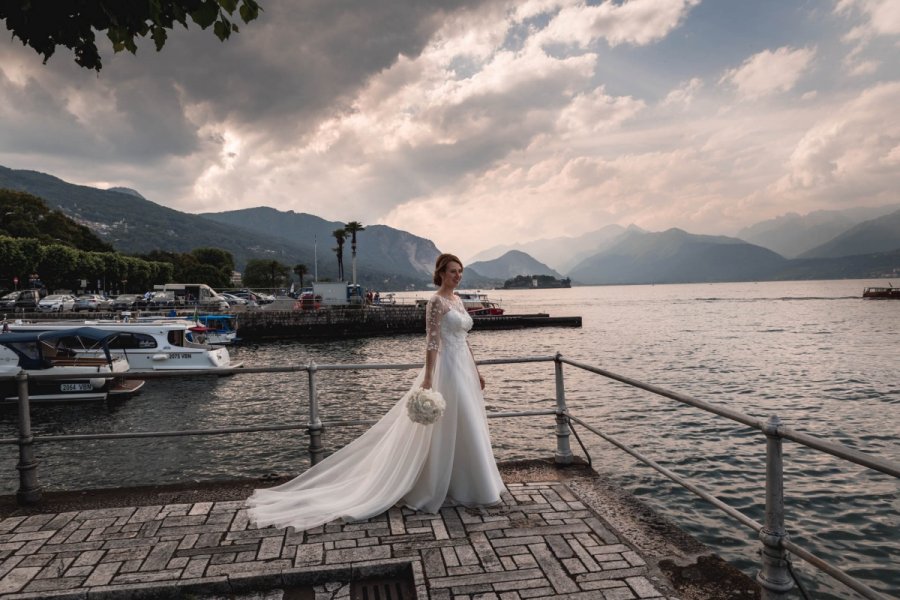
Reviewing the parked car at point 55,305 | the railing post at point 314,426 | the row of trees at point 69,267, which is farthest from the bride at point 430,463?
the row of trees at point 69,267

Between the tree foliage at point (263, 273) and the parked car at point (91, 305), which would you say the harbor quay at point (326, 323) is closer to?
the parked car at point (91, 305)

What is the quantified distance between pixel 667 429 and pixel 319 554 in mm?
13547

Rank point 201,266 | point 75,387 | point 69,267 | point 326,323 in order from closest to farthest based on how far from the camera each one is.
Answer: point 75,387 → point 326,323 → point 69,267 → point 201,266

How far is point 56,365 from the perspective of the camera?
2136 centimetres

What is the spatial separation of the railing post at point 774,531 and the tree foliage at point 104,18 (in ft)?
15.3

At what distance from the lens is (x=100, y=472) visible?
12.8 metres

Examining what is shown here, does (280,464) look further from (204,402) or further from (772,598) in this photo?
(772,598)

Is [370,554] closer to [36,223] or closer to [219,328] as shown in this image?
[219,328]

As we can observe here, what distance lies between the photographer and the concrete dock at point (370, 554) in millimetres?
3609

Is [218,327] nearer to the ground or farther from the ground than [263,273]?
nearer to the ground

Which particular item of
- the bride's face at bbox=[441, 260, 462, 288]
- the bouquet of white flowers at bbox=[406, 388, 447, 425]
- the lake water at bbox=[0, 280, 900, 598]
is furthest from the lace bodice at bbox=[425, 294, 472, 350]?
the lake water at bbox=[0, 280, 900, 598]

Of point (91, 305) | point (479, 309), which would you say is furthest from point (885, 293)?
point (91, 305)

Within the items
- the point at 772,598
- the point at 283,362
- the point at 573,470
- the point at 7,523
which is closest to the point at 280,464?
the point at 7,523

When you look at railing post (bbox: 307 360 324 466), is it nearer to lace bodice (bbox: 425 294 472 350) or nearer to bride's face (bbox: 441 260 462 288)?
lace bodice (bbox: 425 294 472 350)
